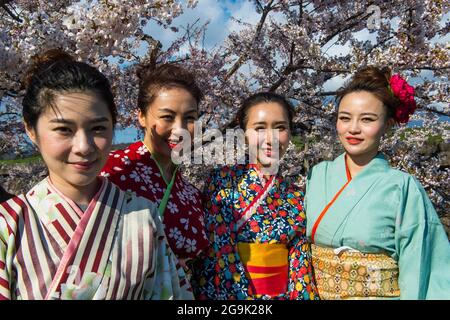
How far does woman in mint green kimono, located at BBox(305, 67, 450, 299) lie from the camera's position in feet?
7.33

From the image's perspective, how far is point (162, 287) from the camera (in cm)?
171

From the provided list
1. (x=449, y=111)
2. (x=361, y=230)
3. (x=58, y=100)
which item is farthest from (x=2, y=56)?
(x=449, y=111)

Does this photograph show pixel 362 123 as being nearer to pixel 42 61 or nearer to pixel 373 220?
pixel 373 220

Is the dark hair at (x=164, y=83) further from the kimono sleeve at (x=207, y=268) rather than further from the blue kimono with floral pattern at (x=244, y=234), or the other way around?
the kimono sleeve at (x=207, y=268)

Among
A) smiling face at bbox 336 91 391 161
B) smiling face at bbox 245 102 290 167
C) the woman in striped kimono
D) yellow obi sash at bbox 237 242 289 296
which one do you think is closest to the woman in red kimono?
yellow obi sash at bbox 237 242 289 296

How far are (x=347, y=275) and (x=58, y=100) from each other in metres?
1.76

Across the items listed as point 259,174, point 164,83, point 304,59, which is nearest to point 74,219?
point 164,83

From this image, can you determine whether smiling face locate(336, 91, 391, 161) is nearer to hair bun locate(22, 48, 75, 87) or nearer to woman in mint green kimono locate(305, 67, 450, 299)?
woman in mint green kimono locate(305, 67, 450, 299)

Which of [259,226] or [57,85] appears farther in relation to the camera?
[259,226]

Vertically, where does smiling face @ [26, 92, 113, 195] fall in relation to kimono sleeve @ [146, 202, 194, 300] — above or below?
above

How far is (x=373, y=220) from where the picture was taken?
2.29 meters

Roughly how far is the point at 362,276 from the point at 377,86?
115 cm

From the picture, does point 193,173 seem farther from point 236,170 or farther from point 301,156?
point 236,170

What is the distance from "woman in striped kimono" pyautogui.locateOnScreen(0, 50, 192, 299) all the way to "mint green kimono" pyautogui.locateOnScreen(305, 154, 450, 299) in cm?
114
